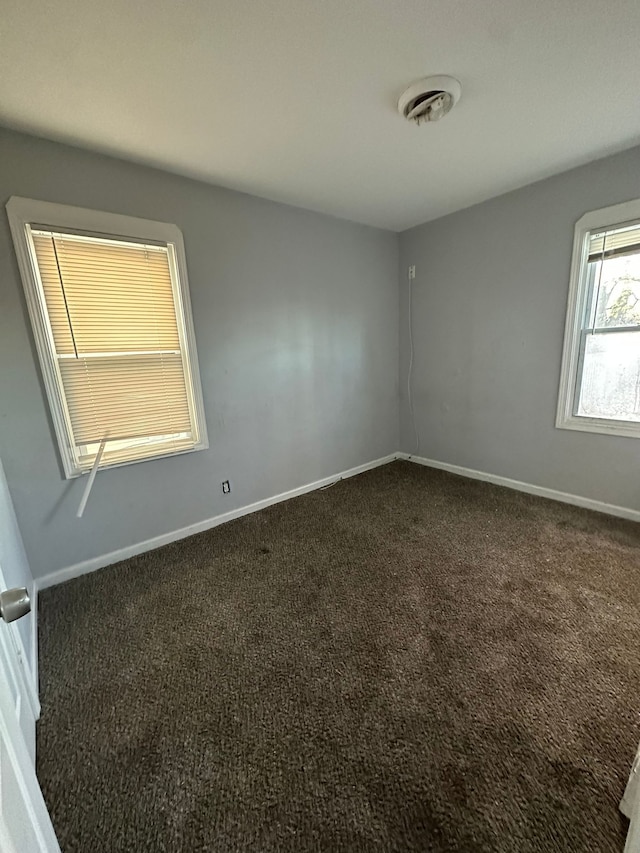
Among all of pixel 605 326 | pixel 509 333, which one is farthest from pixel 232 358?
pixel 605 326

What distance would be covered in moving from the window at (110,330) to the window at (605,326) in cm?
281

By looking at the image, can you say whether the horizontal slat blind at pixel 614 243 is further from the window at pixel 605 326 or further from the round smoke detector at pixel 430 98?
the round smoke detector at pixel 430 98

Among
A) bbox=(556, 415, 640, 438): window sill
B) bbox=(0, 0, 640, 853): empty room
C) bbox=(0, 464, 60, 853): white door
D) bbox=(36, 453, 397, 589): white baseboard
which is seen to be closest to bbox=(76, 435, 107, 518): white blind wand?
bbox=(0, 0, 640, 853): empty room

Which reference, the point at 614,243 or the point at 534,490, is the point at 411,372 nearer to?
the point at 534,490

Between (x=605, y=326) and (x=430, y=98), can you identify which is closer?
(x=430, y=98)

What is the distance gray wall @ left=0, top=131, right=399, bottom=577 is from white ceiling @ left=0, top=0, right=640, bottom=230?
0.23 m

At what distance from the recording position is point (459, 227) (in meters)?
3.12

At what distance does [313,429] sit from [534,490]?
201 centimetres

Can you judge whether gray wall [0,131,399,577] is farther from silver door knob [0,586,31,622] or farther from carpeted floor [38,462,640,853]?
silver door knob [0,586,31,622]

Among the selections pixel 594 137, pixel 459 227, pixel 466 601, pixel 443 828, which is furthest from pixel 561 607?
pixel 459 227

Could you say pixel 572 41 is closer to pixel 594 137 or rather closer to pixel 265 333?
pixel 594 137

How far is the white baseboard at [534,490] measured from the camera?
8.45 ft

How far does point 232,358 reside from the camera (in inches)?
104

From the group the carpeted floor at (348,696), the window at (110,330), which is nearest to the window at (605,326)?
the carpeted floor at (348,696)
